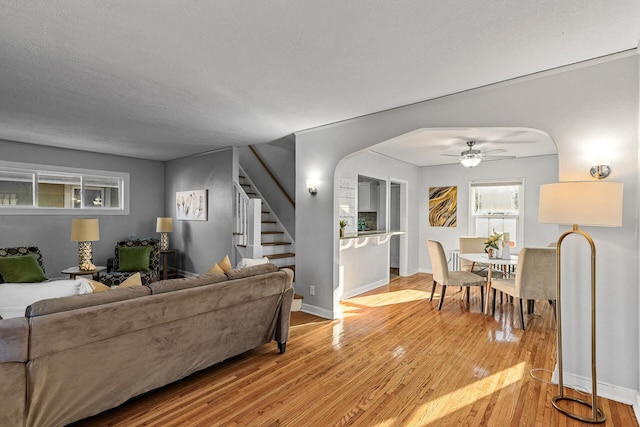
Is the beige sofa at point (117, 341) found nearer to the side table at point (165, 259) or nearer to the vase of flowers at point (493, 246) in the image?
the vase of flowers at point (493, 246)

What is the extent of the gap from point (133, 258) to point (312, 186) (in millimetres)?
3408

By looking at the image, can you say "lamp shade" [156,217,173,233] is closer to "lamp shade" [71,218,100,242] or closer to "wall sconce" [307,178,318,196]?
"lamp shade" [71,218,100,242]

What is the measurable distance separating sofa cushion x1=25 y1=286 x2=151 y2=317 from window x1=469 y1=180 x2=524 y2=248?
6.25 m

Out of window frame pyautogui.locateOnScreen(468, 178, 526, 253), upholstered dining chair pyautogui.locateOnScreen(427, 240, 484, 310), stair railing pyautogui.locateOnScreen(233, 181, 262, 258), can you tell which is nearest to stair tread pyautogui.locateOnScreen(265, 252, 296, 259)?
stair railing pyautogui.locateOnScreen(233, 181, 262, 258)

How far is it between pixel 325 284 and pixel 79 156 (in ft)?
17.2

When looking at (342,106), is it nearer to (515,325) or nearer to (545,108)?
(545,108)

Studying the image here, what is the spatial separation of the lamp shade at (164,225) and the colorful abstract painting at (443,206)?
5625 mm

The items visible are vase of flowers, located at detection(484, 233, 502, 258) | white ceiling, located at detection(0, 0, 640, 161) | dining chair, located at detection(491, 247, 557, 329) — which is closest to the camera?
white ceiling, located at detection(0, 0, 640, 161)

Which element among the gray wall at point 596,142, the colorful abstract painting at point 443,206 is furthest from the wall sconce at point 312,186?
the colorful abstract painting at point 443,206

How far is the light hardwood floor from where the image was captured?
7.31ft

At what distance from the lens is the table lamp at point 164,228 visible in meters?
6.59

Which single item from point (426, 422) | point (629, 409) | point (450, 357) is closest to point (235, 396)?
point (426, 422)

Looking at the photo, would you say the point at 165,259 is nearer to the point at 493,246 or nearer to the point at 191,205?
the point at 191,205

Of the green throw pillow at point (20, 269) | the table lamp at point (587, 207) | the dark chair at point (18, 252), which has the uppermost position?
the table lamp at point (587, 207)
